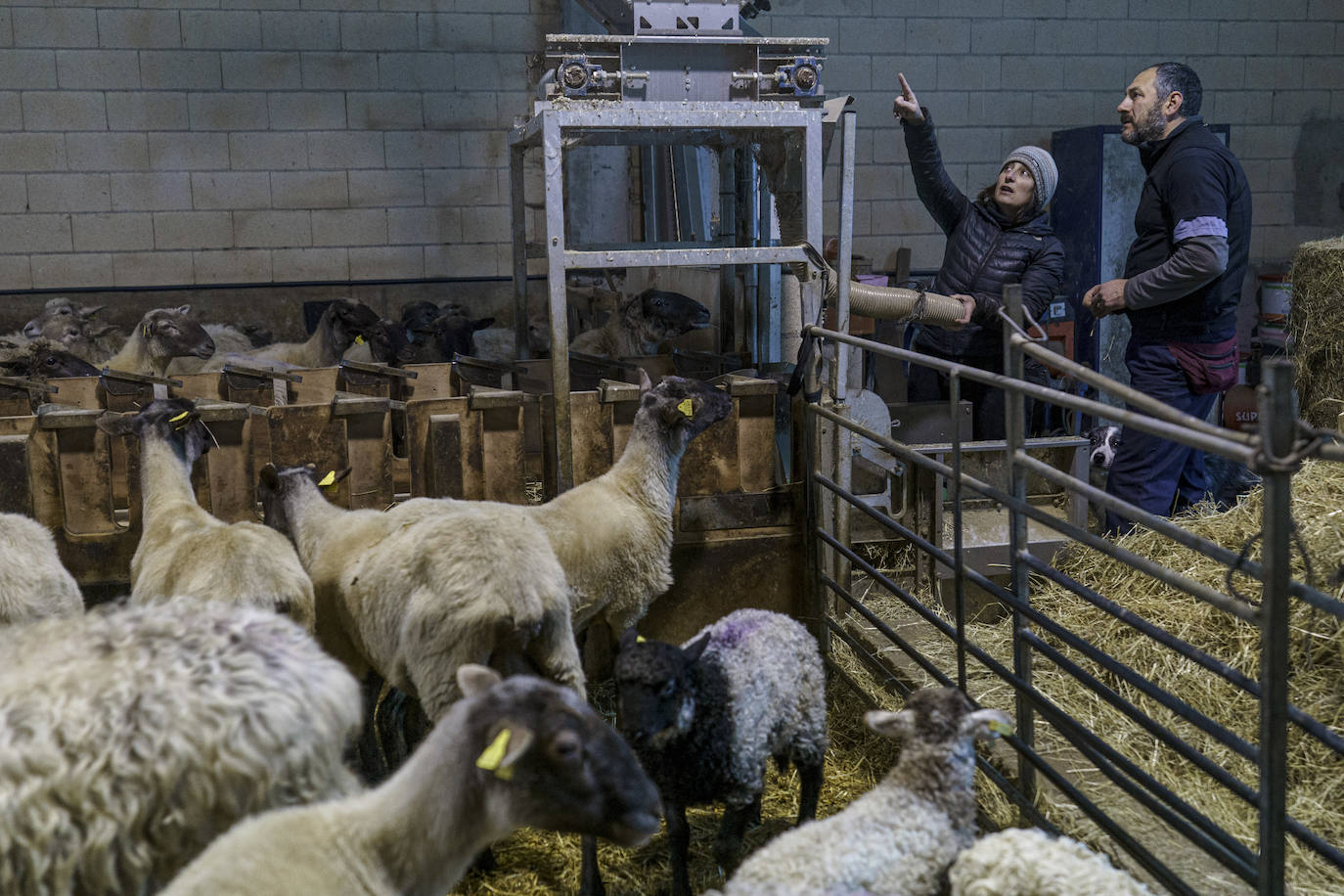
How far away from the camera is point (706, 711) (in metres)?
3.45

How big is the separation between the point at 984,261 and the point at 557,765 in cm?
483

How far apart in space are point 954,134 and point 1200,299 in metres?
6.76

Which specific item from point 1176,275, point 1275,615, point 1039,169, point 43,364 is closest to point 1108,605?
point 1275,615

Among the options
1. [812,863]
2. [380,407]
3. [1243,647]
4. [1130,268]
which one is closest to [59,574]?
[380,407]

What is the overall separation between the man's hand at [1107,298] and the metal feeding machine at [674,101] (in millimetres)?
1365

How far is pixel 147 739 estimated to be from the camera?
7.43 feet

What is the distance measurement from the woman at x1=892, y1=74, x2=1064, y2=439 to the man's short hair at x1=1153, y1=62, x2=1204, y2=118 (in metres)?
0.97

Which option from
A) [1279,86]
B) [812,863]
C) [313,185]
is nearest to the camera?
[812,863]

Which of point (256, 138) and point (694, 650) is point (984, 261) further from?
point (256, 138)

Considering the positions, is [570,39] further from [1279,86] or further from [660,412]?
[1279,86]

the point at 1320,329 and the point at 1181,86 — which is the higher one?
the point at 1181,86

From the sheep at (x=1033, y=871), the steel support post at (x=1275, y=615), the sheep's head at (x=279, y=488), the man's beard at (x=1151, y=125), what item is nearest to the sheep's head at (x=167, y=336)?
the sheep's head at (x=279, y=488)

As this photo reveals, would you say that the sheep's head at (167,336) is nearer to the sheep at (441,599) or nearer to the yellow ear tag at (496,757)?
the sheep at (441,599)

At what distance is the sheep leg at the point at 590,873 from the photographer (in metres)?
3.68
